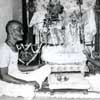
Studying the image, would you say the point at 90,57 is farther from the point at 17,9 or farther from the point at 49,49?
the point at 17,9

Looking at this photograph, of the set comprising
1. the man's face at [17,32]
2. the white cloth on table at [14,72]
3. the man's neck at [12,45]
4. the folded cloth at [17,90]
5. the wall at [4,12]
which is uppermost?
the wall at [4,12]

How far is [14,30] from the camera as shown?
2.11 metres

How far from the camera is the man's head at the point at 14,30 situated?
6.89 feet

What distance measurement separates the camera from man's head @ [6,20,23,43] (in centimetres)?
210

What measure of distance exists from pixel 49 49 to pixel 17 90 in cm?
36

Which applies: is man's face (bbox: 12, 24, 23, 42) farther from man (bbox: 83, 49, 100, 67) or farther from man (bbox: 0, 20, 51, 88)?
man (bbox: 83, 49, 100, 67)

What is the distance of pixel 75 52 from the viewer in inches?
84.3

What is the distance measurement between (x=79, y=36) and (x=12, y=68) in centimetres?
52

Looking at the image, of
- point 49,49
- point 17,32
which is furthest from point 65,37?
point 17,32

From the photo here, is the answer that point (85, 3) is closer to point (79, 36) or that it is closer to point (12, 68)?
point (79, 36)

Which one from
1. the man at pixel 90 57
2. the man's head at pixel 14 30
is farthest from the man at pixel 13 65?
the man at pixel 90 57

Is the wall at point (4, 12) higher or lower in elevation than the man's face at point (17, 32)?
higher

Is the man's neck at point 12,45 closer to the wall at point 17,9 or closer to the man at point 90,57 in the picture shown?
the wall at point 17,9

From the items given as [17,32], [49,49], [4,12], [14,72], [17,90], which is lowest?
[17,90]
